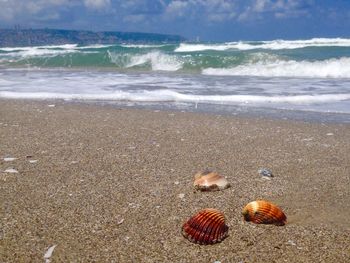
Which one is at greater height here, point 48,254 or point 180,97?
point 48,254

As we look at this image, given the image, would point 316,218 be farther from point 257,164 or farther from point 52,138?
point 52,138

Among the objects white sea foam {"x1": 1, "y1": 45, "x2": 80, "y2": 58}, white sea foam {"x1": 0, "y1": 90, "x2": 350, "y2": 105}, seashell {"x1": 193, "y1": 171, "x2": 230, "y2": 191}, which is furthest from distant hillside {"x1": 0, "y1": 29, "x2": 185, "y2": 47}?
seashell {"x1": 193, "y1": 171, "x2": 230, "y2": 191}

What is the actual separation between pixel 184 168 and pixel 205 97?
538 centimetres

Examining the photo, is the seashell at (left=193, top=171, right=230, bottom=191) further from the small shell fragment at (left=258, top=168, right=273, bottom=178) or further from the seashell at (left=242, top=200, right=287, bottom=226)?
the seashell at (left=242, top=200, right=287, bottom=226)

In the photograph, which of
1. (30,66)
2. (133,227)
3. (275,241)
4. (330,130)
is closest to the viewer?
(275,241)

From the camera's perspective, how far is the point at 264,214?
2932mm

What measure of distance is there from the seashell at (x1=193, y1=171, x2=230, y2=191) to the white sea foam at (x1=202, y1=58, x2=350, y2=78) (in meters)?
13.5

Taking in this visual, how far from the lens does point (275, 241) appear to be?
8.92 feet

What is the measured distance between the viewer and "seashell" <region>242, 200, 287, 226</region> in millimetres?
2924

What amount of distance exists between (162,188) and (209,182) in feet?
1.31

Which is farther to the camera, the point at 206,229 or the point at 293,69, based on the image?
the point at 293,69

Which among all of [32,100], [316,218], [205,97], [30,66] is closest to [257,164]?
[316,218]

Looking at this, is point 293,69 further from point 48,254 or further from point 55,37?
point 55,37

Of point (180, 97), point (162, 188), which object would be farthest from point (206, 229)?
point (180, 97)
